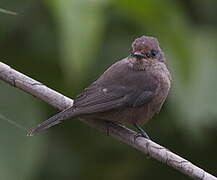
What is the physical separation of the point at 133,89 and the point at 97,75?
0.86 meters

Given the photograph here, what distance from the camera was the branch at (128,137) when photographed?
3531mm

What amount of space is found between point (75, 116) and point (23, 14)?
1.53 meters

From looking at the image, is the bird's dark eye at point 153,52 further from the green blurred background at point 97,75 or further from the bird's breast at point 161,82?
the green blurred background at point 97,75

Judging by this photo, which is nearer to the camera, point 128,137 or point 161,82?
point 128,137

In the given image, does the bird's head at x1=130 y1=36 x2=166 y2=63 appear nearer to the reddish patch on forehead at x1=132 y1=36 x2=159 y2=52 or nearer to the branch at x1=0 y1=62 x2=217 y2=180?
the reddish patch on forehead at x1=132 y1=36 x2=159 y2=52

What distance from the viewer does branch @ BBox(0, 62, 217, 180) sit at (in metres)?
3.53

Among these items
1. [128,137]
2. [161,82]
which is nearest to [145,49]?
[161,82]

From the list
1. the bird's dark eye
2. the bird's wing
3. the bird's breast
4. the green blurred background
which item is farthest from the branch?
the bird's dark eye

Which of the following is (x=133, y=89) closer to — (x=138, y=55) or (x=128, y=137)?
(x=138, y=55)

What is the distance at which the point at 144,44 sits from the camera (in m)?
4.60

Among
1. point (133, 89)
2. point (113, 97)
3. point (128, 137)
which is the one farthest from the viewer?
point (133, 89)

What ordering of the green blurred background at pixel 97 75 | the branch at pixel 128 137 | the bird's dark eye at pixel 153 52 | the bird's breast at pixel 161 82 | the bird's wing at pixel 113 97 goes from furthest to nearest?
the green blurred background at pixel 97 75, the bird's dark eye at pixel 153 52, the bird's breast at pixel 161 82, the bird's wing at pixel 113 97, the branch at pixel 128 137

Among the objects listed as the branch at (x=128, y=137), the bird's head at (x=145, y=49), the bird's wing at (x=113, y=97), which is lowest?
the branch at (x=128, y=137)

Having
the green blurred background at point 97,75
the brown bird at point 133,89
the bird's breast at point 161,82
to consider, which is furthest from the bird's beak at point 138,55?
the green blurred background at point 97,75
